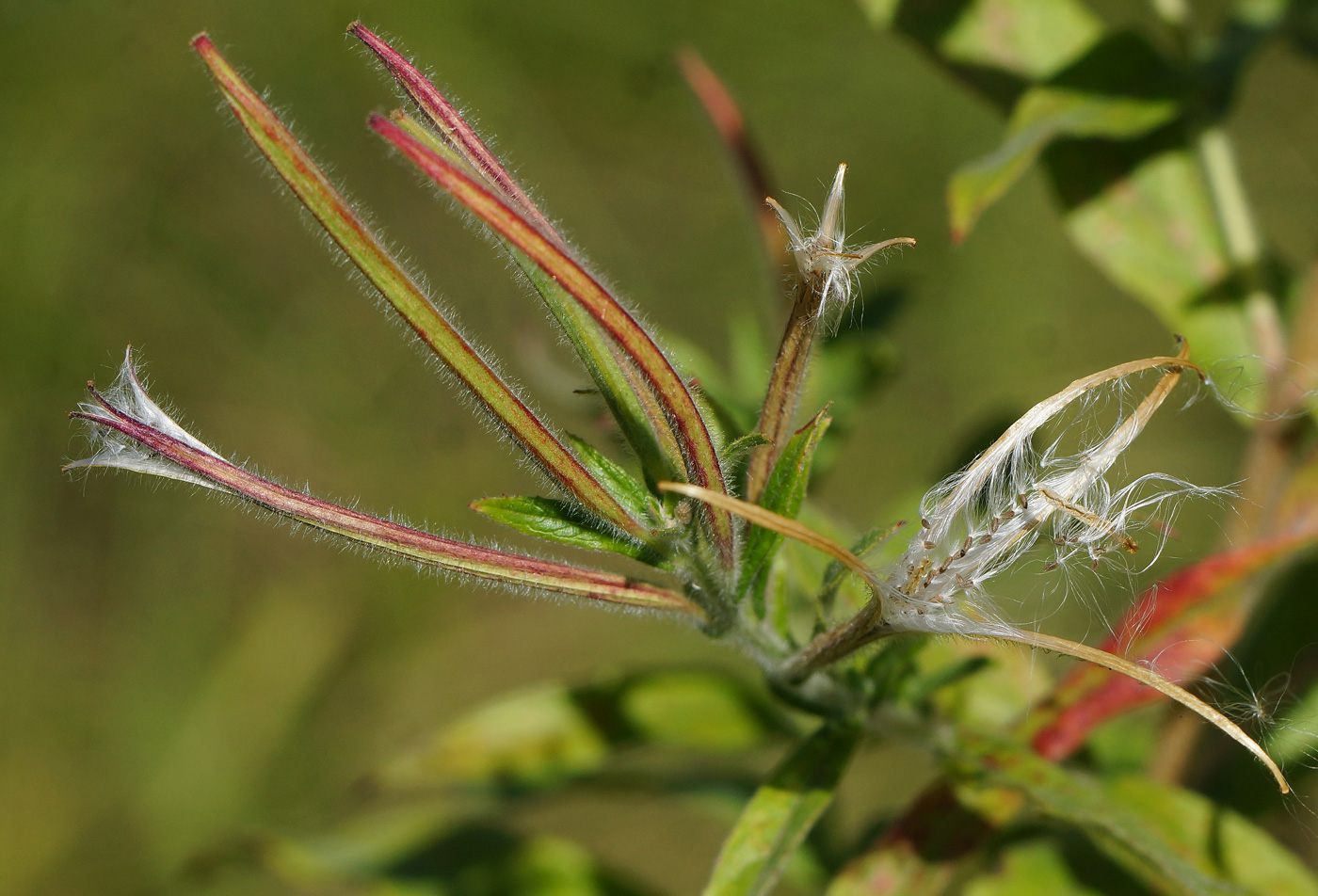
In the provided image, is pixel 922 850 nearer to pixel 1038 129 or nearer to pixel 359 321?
pixel 1038 129

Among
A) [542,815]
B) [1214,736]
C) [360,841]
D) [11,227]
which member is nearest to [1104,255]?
[1214,736]

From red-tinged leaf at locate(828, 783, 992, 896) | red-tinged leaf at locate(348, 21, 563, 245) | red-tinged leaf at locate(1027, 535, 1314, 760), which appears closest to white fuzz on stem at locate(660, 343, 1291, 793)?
red-tinged leaf at locate(348, 21, 563, 245)

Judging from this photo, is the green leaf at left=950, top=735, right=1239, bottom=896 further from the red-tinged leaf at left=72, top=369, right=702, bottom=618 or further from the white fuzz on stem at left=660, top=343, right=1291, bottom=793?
the red-tinged leaf at left=72, top=369, right=702, bottom=618

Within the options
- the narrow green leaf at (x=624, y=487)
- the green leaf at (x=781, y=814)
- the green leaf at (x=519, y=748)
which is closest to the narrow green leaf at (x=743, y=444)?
the narrow green leaf at (x=624, y=487)

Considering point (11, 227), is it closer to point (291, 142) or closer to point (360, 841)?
point (360, 841)

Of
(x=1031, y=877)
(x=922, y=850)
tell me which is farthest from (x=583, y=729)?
(x=1031, y=877)

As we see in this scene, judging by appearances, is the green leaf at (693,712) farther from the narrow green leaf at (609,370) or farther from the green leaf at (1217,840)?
the narrow green leaf at (609,370)
